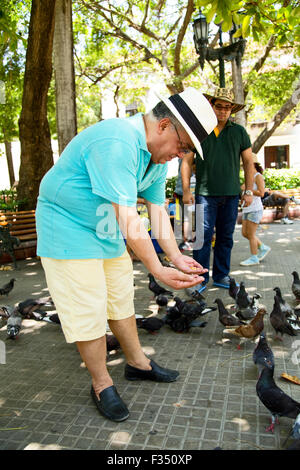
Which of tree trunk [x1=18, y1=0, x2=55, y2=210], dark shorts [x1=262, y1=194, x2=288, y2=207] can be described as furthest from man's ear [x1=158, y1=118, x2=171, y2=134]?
dark shorts [x1=262, y1=194, x2=288, y2=207]

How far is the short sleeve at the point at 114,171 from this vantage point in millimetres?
2352

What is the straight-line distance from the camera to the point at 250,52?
1992 centimetres

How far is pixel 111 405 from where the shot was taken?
2852 mm

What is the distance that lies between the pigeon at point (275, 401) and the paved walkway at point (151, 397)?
0.14 meters

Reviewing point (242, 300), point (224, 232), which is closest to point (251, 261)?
point (224, 232)

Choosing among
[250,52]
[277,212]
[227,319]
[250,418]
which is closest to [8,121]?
[250,52]

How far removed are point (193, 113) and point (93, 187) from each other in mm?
794

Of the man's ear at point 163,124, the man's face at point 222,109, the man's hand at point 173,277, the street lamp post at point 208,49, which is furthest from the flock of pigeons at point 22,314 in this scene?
the street lamp post at point 208,49

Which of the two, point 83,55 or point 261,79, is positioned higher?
point 83,55

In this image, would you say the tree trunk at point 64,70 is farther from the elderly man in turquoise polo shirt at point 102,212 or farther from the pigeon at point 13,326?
the elderly man in turquoise polo shirt at point 102,212

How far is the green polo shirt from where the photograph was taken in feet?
18.0

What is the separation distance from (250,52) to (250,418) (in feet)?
67.5
